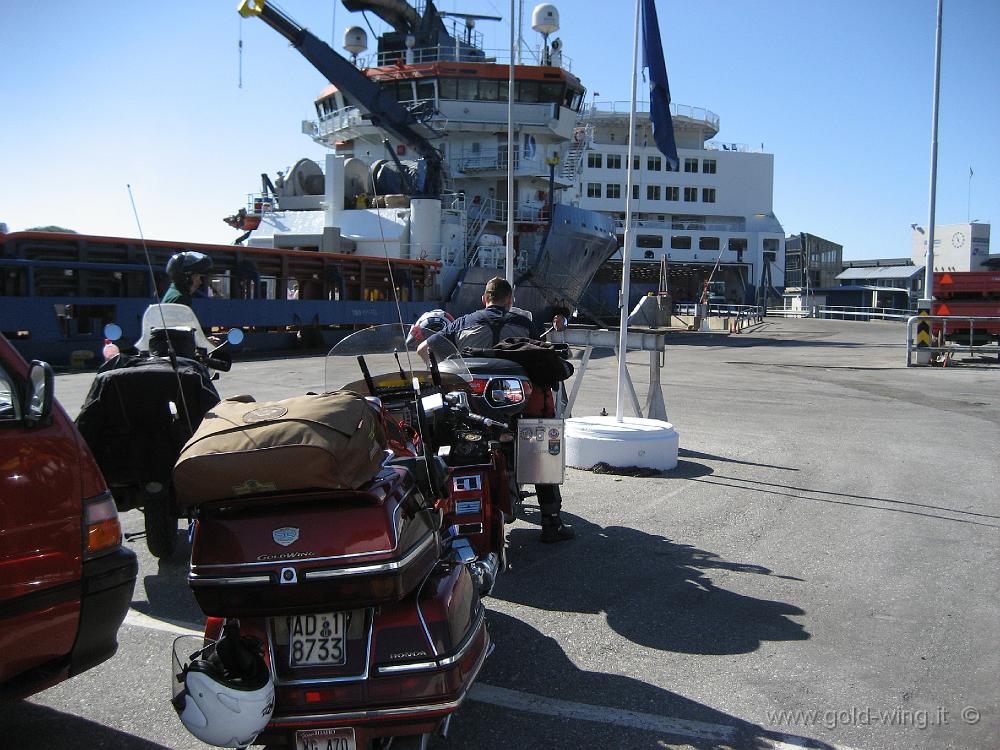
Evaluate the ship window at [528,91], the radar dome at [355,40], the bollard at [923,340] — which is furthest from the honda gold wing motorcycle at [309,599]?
the radar dome at [355,40]

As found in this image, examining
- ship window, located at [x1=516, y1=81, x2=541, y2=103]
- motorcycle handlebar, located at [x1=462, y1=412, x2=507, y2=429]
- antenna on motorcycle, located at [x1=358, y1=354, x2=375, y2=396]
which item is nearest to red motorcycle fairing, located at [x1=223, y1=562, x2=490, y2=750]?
motorcycle handlebar, located at [x1=462, y1=412, x2=507, y2=429]

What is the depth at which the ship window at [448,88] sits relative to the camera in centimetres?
3147

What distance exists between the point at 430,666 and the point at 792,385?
14.1 metres

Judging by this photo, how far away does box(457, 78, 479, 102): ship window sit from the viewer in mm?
31578

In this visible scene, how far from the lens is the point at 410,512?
116 inches

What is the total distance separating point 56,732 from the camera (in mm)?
3201

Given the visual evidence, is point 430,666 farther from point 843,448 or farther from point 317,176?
point 317,176

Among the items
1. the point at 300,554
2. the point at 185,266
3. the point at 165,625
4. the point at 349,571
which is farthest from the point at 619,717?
the point at 185,266

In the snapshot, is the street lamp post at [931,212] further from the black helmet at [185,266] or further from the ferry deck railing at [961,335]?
the black helmet at [185,266]

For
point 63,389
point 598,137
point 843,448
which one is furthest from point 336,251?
point 598,137

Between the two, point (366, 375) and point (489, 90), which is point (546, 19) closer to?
point (489, 90)

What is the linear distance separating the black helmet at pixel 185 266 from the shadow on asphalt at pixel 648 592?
10.0 ft

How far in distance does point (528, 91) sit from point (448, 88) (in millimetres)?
3028

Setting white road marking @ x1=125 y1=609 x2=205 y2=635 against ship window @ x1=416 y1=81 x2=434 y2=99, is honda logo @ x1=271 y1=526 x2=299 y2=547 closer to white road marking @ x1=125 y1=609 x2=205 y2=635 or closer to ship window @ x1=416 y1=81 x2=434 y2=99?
white road marking @ x1=125 y1=609 x2=205 y2=635
